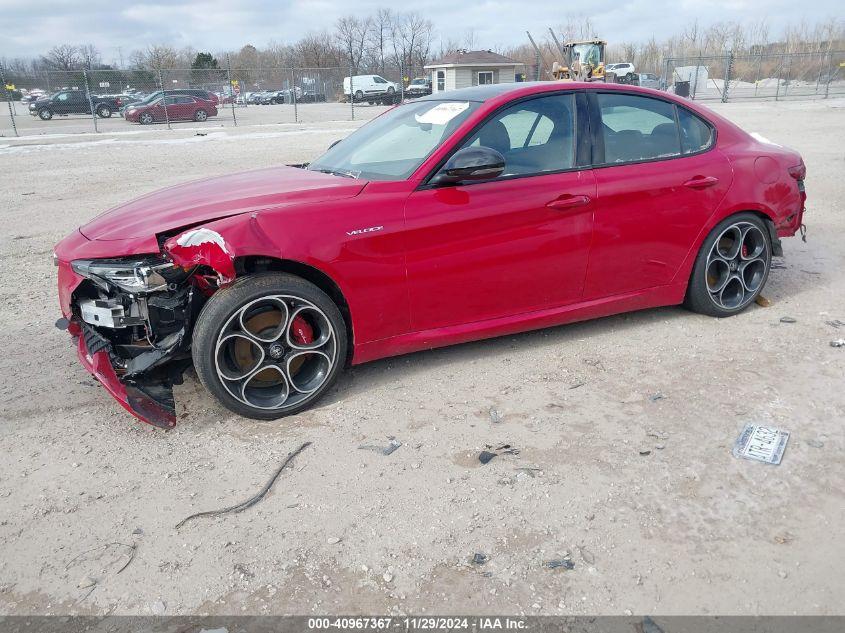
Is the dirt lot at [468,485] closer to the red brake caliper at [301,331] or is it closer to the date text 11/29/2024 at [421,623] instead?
the date text 11/29/2024 at [421,623]

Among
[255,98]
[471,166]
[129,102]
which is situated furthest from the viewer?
[255,98]

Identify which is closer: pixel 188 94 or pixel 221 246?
pixel 221 246

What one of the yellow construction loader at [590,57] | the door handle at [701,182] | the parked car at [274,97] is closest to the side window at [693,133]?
the door handle at [701,182]

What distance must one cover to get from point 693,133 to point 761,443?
2.37m

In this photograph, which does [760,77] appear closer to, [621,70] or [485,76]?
[621,70]

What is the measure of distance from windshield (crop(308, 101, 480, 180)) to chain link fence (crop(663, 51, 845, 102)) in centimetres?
3252

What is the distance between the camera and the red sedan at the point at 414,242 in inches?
136

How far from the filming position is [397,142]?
4.27m

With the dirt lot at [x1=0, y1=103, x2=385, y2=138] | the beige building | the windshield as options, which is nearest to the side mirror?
the windshield

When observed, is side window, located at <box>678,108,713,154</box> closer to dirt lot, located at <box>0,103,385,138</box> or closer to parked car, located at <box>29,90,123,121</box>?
dirt lot, located at <box>0,103,385,138</box>

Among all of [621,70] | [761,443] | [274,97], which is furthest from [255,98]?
[761,443]

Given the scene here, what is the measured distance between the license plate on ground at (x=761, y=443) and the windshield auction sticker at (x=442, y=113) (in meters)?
2.47

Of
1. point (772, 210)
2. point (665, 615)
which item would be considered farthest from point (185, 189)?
point (772, 210)

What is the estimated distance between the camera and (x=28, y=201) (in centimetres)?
1016
